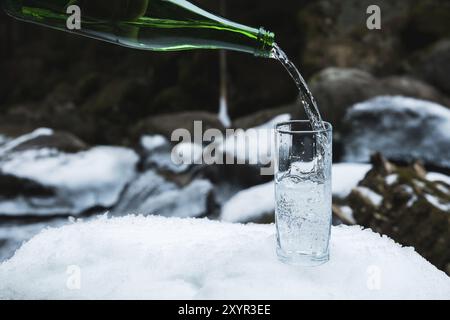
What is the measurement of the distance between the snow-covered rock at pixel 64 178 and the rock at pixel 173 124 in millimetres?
371

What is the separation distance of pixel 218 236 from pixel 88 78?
23.3 ft

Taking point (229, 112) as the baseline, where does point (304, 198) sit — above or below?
below

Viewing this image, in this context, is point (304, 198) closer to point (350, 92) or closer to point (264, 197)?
point (264, 197)

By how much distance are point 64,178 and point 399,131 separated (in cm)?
273

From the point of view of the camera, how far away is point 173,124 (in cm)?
562

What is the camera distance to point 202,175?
16.4ft

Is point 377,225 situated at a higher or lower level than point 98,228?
lower

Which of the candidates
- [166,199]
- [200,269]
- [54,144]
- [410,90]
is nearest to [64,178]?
[54,144]

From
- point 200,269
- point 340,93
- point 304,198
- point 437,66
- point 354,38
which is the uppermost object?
point 354,38

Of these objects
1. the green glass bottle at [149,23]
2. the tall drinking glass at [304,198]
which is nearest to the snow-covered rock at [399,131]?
the green glass bottle at [149,23]

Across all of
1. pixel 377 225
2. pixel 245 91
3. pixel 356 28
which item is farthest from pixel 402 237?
pixel 245 91

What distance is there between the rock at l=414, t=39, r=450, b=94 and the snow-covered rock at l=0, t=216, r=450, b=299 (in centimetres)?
486

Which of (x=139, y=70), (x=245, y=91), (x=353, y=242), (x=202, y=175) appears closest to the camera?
(x=353, y=242)
